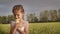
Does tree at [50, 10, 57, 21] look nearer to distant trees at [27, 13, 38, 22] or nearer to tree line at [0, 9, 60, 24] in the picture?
tree line at [0, 9, 60, 24]

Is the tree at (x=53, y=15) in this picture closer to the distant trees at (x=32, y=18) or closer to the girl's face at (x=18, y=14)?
the distant trees at (x=32, y=18)

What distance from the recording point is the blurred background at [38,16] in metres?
1.52

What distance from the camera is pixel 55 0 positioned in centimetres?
154

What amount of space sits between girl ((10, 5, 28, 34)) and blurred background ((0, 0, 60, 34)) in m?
0.04

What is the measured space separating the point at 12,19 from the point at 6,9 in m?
0.14

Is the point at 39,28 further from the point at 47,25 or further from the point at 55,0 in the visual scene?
the point at 55,0

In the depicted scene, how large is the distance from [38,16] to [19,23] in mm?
222

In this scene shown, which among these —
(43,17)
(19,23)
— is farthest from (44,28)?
(19,23)

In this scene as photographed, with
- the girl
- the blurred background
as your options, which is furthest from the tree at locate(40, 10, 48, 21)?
the girl

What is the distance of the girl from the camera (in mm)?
1536

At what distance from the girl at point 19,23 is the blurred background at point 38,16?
4 cm

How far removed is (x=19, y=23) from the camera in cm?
154

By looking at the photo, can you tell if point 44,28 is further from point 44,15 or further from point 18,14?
point 18,14

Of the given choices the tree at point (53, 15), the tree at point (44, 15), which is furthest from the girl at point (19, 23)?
the tree at point (53, 15)
